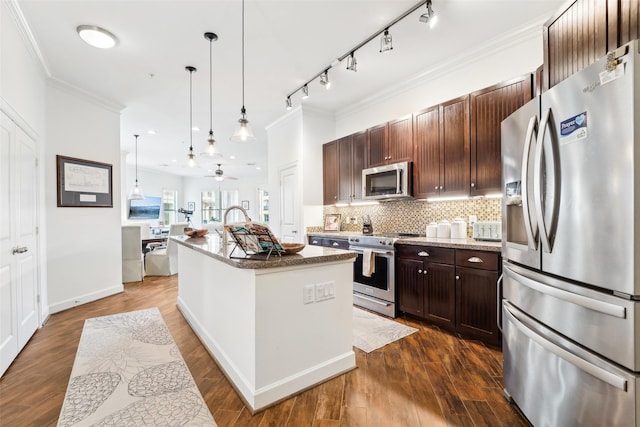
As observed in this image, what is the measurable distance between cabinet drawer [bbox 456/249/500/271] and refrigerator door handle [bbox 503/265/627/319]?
92 cm

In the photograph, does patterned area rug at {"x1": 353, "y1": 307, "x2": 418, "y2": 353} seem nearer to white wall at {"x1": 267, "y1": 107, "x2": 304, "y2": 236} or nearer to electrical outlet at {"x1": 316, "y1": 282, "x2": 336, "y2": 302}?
electrical outlet at {"x1": 316, "y1": 282, "x2": 336, "y2": 302}

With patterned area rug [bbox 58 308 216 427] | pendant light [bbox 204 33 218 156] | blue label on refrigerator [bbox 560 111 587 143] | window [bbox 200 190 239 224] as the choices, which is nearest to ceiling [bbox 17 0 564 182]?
pendant light [bbox 204 33 218 156]

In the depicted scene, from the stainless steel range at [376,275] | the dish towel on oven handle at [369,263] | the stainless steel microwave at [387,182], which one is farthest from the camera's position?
the stainless steel microwave at [387,182]

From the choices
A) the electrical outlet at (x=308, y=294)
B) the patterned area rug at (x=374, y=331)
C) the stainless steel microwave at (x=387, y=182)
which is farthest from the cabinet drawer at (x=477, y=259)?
the electrical outlet at (x=308, y=294)

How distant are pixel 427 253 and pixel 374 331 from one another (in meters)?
0.99

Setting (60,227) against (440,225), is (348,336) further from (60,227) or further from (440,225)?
(60,227)

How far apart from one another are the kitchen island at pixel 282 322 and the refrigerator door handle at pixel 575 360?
111 cm

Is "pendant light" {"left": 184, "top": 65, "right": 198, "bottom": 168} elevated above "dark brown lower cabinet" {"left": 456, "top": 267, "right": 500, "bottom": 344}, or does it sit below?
above

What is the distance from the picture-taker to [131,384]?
2059 millimetres

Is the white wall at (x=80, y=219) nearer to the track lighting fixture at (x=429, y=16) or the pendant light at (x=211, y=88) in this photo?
the pendant light at (x=211, y=88)

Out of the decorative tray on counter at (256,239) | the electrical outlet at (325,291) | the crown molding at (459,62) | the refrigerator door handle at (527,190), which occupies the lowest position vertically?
the electrical outlet at (325,291)

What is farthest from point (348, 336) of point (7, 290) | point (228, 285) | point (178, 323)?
point (7, 290)

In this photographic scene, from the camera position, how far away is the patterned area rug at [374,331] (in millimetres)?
2693

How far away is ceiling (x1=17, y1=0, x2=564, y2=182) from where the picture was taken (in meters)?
2.52
